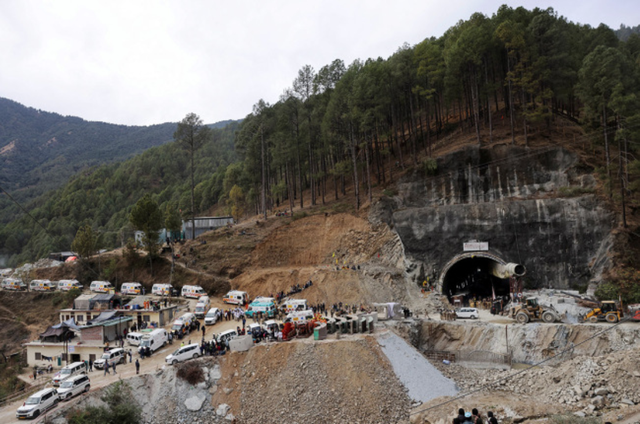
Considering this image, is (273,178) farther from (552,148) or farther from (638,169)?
(638,169)

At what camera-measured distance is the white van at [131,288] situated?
153ft

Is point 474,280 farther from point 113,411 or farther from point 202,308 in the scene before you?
point 113,411

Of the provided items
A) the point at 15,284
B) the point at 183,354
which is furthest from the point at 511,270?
the point at 15,284

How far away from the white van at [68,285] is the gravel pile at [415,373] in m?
42.5

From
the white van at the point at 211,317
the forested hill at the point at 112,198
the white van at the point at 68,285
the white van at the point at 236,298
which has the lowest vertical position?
the white van at the point at 211,317

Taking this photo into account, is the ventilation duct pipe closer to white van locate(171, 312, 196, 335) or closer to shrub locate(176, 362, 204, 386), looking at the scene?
shrub locate(176, 362, 204, 386)

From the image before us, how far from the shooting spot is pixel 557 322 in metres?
28.5

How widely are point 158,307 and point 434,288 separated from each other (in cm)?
2787

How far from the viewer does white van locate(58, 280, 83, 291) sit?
161 ft

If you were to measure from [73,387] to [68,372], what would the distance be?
11.9 ft

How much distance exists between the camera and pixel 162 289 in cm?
4422

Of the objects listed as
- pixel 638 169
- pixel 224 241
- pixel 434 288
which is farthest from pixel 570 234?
pixel 224 241

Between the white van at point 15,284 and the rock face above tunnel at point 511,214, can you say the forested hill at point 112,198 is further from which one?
the rock face above tunnel at point 511,214

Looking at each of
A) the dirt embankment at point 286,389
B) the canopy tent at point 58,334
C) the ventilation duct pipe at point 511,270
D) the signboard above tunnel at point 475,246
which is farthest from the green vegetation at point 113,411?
the ventilation duct pipe at point 511,270
